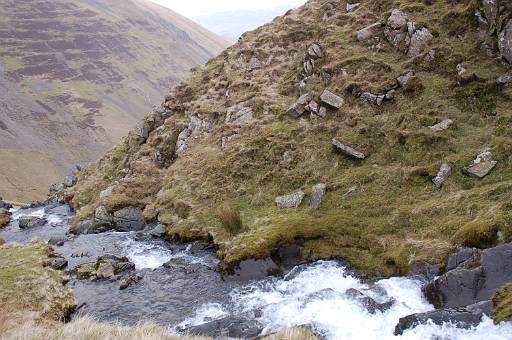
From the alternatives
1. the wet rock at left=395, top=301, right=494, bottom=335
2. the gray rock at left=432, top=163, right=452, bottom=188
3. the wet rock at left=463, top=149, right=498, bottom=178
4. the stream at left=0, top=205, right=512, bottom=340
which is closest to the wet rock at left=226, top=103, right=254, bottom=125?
the stream at left=0, top=205, right=512, bottom=340

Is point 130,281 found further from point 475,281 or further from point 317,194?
point 475,281

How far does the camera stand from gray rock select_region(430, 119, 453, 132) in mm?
25906

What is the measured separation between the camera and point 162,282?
23.8 metres

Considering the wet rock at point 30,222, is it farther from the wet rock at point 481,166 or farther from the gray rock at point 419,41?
the wet rock at point 481,166

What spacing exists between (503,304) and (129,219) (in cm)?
2858

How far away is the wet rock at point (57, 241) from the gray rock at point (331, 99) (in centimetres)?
2316

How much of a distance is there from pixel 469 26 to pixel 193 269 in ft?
84.0

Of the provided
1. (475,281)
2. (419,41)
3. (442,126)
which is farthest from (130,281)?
(419,41)

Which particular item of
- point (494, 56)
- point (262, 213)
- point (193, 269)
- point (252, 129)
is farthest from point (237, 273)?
point (494, 56)

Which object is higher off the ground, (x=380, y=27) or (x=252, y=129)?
(x=380, y=27)

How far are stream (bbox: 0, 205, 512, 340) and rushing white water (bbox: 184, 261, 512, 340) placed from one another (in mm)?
31

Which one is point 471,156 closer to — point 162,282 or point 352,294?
point 352,294

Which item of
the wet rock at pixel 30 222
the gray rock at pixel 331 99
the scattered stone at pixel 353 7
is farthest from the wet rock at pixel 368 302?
the wet rock at pixel 30 222

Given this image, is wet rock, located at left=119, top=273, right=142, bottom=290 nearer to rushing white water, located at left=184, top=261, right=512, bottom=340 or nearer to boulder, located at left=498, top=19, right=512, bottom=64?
rushing white water, located at left=184, top=261, right=512, bottom=340
